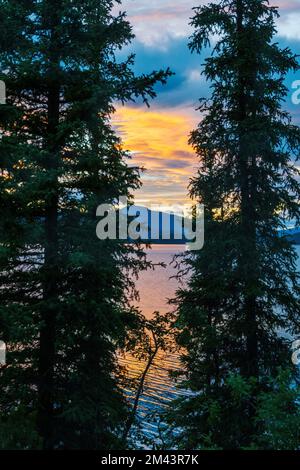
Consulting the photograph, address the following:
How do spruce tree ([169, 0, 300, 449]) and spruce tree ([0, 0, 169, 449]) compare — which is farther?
spruce tree ([169, 0, 300, 449])

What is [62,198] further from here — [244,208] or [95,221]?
[244,208]

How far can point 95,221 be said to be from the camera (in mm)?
12578

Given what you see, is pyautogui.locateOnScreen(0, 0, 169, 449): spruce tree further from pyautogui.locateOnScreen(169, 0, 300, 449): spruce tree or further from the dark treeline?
pyautogui.locateOnScreen(169, 0, 300, 449): spruce tree

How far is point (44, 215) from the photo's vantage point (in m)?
12.8

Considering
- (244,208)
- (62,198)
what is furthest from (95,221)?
(244,208)

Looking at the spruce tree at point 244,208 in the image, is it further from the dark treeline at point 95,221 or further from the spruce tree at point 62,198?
the spruce tree at point 62,198

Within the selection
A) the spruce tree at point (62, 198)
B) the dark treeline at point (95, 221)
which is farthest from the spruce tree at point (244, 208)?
the spruce tree at point (62, 198)

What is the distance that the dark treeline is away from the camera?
11609mm

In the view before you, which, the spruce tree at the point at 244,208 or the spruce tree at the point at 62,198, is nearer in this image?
the spruce tree at the point at 62,198

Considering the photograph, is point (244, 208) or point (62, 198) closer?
point (62, 198)

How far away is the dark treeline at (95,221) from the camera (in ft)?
38.1

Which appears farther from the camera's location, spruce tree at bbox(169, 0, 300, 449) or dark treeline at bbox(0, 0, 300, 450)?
spruce tree at bbox(169, 0, 300, 449)

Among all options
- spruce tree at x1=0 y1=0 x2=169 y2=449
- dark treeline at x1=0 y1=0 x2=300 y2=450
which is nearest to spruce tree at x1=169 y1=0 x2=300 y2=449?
dark treeline at x1=0 y1=0 x2=300 y2=450

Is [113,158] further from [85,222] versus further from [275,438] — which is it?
[275,438]
